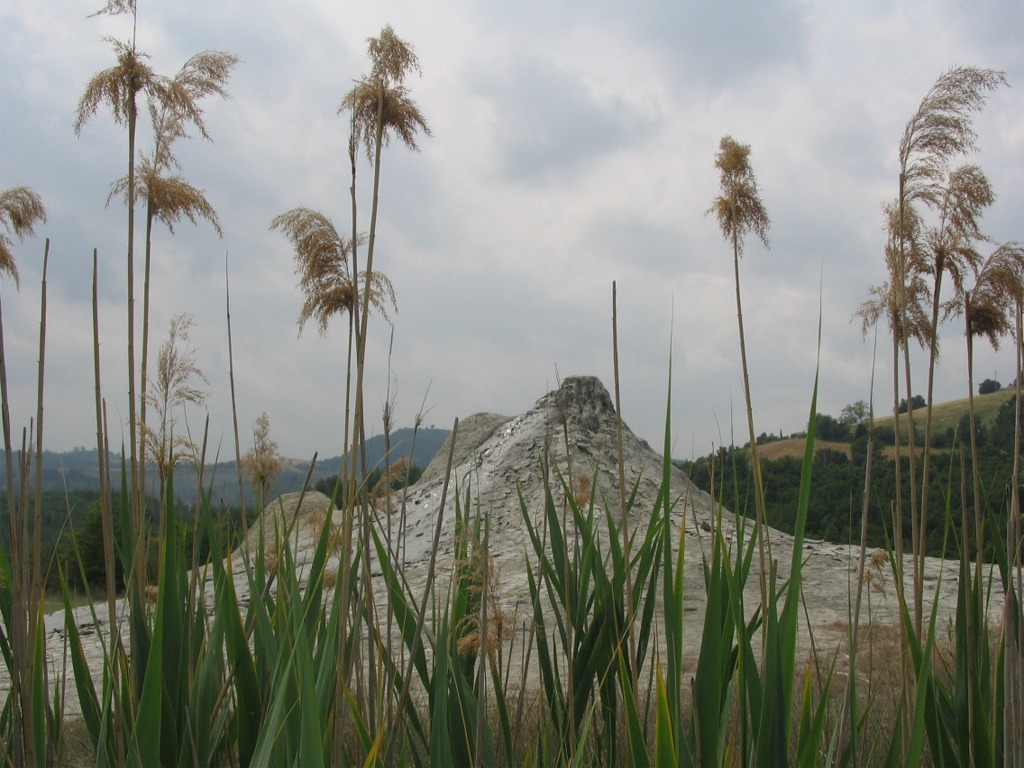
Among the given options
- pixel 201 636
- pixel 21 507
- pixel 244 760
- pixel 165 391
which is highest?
pixel 165 391

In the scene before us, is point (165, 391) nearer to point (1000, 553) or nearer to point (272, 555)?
point (272, 555)

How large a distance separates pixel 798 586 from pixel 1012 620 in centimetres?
48

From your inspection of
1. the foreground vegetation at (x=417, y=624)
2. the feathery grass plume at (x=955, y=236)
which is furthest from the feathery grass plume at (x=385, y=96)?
the feathery grass plume at (x=955, y=236)

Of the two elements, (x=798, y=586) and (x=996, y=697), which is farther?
(x=996, y=697)

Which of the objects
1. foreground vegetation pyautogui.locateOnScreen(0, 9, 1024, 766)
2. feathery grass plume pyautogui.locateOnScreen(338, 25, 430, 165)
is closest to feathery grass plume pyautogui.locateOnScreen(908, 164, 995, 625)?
foreground vegetation pyautogui.locateOnScreen(0, 9, 1024, 766)

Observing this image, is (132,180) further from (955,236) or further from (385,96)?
(955,236)

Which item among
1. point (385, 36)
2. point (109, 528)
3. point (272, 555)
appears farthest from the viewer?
point (272, 555)

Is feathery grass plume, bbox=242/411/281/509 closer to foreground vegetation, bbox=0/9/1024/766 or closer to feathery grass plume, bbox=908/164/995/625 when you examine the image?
foreground vegetation, bbox=0/9/1024/766

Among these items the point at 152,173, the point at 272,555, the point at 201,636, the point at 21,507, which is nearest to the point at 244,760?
the point at 201,636

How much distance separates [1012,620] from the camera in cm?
134

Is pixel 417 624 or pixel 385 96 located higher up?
pixel 385 96

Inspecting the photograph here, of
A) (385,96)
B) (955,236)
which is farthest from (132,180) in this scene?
(955,236)

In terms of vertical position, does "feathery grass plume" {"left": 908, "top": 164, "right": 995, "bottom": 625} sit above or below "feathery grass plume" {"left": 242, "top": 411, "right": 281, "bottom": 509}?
above

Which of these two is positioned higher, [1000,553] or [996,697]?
[1000,553]
